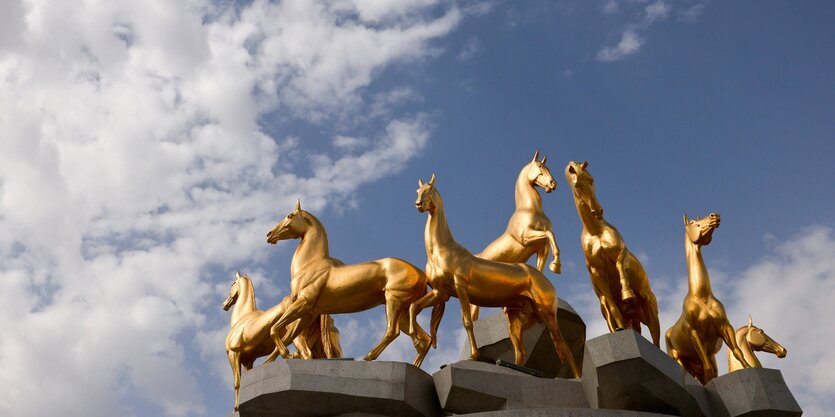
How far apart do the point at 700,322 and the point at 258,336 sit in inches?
312

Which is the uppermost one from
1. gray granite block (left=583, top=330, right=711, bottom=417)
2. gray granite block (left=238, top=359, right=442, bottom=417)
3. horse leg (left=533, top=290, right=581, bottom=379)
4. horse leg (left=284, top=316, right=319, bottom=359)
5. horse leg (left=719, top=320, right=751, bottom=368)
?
horse leg (left=284, top=316, right=319, bottom=359)

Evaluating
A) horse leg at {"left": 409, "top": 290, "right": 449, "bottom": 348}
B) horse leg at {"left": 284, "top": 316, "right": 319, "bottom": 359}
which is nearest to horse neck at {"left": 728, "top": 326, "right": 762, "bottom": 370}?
horse leg at {"left": 409, "top": 290, "right": 449, "bottom": 348}

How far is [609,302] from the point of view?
17062 mm

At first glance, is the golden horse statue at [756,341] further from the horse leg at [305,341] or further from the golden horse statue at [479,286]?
the horse leg at [305,341]

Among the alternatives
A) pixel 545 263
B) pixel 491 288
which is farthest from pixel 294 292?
pixel 545 263

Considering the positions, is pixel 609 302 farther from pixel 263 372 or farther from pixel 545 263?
pixel 263 372

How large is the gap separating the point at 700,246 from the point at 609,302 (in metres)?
2.09

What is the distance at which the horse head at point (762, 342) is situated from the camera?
1861cm

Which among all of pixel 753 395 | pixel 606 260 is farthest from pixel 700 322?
pixel 753 395

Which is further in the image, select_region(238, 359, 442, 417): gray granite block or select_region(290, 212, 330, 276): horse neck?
select_region(290, 212, 330, 276): horse neck

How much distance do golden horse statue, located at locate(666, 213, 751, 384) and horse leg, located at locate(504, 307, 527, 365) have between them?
2.83 metres

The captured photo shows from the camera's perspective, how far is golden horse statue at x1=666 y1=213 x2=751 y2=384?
54.9 feet

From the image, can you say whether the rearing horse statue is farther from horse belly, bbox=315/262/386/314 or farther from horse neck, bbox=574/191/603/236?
horse belly, bbox=315/262/386/314

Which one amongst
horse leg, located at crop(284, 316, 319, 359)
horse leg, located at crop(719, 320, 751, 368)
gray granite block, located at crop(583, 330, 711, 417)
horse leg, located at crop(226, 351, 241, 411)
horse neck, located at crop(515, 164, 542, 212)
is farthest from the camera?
horse neck, located at crop(515, 164, 542, 212)
